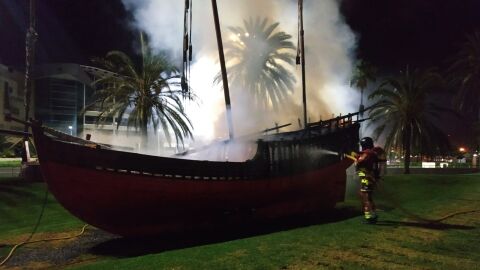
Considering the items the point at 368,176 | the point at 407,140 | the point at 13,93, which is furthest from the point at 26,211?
the point at 13,93

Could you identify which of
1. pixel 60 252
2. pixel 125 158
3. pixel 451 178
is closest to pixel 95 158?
pixel 125 158

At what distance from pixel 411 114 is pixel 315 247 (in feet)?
105

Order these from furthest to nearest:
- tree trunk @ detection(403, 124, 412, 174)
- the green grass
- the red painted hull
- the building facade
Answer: the building facade < tree trunk @ detection(403, 124, 412, 174) < the green grass < the red painted hull

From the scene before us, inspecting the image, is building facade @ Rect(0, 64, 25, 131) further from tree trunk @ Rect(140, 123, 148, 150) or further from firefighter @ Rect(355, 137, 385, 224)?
firefighter @ Rect(355, 137, 385, 224)

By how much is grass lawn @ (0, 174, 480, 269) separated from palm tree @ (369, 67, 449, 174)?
859 inches

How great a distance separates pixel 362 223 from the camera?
11234 millimetres

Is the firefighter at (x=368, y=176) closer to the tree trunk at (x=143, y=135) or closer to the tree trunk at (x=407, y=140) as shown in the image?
the tree trunk at (x=143, y=135)

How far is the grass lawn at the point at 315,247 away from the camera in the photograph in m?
7.22

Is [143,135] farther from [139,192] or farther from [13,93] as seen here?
[13,93]

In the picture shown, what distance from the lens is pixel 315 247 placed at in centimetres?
814

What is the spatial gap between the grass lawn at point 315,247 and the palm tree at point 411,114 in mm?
21812

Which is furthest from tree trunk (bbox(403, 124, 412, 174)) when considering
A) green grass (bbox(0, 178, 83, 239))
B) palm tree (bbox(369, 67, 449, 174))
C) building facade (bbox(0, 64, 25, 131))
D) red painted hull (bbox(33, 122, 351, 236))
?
building facade (bbox(0, 64, 25, 131))

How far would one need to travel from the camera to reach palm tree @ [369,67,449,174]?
36.7 meters

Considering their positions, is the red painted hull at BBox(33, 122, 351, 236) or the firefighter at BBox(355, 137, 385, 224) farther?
the firefighter at BBox(355, 137, 385, 224)
